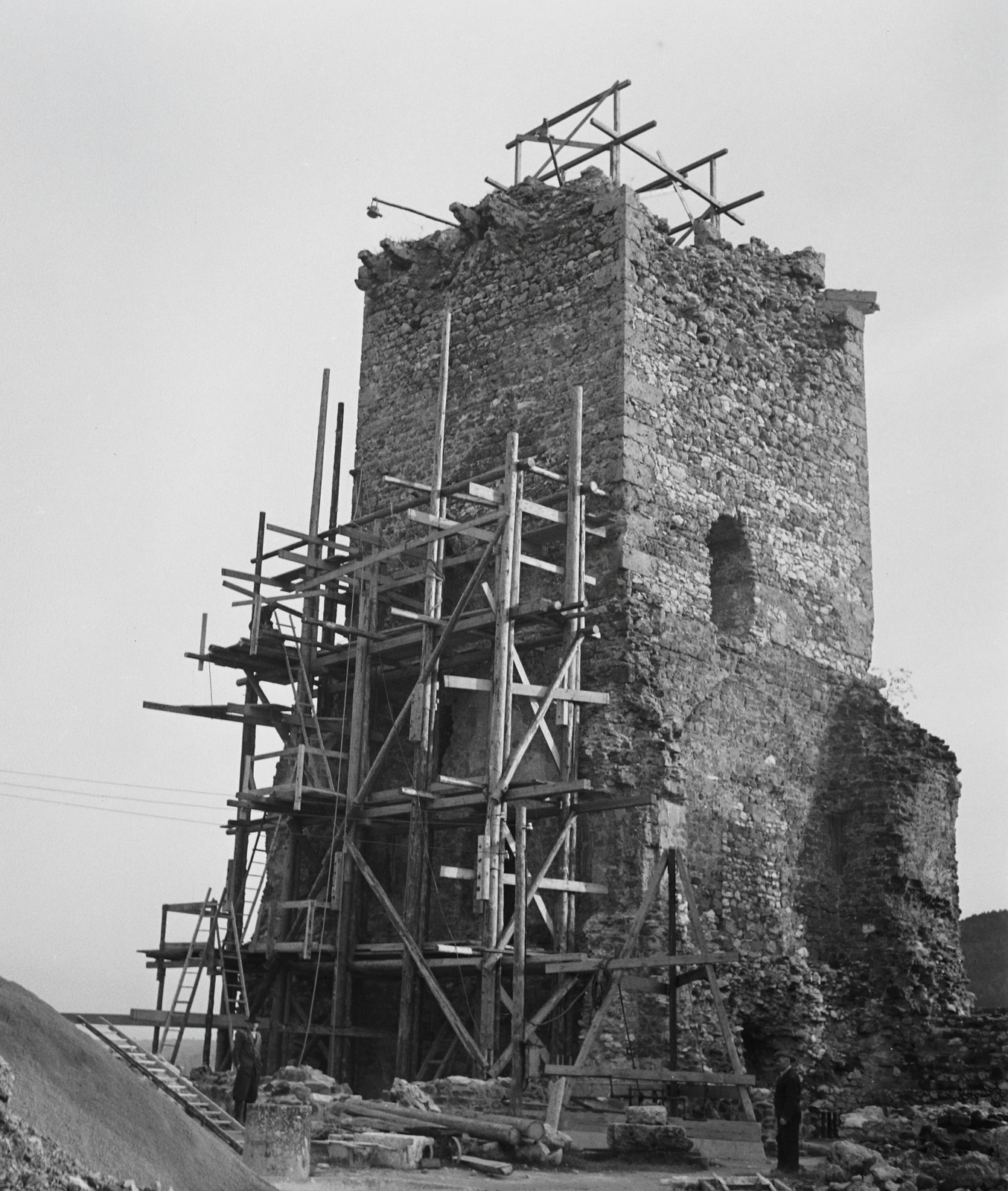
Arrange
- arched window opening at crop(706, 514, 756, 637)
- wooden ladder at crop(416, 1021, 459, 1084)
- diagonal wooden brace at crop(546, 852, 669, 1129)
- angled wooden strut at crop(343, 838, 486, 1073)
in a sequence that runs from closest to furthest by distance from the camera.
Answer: diagonal wooden brace at crop(546, 852, 669, 1129) → angled wooden strut at crop(343, 838, 486, 1073) → wooden ladder at crop(416, 1021, 459, 1084) → arched window opening at crop(706, 514, 756, 637)

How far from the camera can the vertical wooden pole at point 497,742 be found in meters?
15.3

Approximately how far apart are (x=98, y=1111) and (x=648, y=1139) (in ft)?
17.7

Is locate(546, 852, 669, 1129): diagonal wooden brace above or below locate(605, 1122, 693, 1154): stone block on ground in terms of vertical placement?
above

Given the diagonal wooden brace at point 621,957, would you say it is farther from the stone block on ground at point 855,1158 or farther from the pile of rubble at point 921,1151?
the stone block on ground at point 855,1158

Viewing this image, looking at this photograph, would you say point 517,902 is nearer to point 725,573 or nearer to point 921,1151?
point 921,1151

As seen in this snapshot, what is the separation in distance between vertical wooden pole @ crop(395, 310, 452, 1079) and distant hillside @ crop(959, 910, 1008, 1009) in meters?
11.9

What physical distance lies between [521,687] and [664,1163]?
5561 mm

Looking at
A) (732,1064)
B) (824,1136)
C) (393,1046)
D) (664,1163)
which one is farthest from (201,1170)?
(393,1046)

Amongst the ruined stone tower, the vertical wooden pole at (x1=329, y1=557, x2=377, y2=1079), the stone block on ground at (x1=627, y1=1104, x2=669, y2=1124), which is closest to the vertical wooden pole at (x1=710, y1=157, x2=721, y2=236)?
the ruined stone tower

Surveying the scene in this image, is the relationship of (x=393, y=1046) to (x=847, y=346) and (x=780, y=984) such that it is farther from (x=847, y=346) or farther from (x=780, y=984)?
(x=847, y=346)

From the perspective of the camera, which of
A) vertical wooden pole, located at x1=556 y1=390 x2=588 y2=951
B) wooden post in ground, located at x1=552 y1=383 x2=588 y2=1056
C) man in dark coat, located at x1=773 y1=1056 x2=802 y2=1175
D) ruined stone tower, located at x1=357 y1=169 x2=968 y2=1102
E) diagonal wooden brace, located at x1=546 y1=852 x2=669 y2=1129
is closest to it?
man in dark coat, located at x1=773 y1=1056 x2=802 y2=1175

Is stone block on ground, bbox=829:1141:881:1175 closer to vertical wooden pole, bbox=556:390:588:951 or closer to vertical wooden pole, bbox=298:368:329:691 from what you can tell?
vertical wooden pole, bbox=556:390:588:951

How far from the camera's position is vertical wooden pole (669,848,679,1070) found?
14.3 metres

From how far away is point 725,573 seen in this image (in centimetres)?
1881
